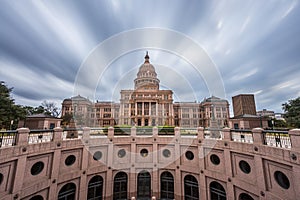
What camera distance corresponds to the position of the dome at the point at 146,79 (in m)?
59.0

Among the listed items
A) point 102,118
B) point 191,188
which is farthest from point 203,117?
point 191,188

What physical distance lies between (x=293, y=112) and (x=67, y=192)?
34986 millimetres

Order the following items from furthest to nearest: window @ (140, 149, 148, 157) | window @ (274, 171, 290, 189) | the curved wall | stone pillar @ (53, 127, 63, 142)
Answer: window @ (140, 149, 148, 157), stone pillar @ (53, 127, 63, 142), the curved wall, window @ (274, 171, 290, 189)

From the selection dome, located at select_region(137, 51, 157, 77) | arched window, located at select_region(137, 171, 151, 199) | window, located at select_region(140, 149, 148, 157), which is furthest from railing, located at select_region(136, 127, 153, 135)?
dome, located at select_region(137, 51, 157, 77)

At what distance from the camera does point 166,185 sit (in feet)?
43.4

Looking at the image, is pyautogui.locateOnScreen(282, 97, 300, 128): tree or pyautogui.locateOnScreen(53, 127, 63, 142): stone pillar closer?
pyautogui.locateOnScreen(53, 127, 63, 142): stone pillar

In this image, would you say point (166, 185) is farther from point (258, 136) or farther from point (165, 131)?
point (258, 136)

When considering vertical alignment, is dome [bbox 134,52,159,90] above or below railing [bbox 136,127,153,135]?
above

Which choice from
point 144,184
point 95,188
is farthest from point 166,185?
point 95,188

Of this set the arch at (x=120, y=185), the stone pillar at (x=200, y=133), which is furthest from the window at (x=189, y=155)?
the arch at (x=120, y=185)

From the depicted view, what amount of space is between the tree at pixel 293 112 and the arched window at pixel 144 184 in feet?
86.6

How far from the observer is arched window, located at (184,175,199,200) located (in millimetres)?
Answer: 11891

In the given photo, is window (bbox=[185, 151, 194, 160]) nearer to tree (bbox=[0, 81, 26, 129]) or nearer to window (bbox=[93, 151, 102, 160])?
window (bbox=[93, 151, 102, 160])

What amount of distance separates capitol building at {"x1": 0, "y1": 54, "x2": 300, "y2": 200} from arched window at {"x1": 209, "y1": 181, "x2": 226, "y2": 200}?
0.24 ft
